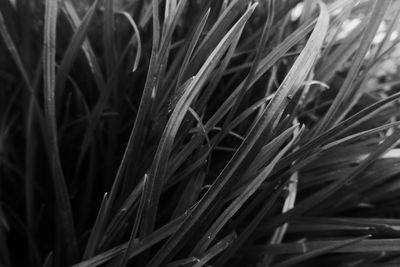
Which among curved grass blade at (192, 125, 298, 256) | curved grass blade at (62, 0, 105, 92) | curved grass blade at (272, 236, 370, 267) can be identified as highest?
curved grass blade at (62, 0, 105, 92)

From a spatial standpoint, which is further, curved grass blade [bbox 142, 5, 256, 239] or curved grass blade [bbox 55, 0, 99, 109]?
curved grass blade [bbox 55, 0, 99, 109]

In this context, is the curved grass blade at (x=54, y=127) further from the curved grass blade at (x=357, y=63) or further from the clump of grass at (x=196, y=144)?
the curved grass blade at (x=357, y=63)

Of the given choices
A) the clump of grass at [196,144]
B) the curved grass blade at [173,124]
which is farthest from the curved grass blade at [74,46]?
the curved grass blade at [173,124]

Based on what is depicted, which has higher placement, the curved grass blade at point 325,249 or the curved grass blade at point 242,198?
the curved grass blade at point 242,198

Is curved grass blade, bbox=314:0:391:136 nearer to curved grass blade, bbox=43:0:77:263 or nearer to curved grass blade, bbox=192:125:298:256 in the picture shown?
curved grass blade, bbox=192:125:298:256

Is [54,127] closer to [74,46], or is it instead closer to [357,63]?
[74,46]

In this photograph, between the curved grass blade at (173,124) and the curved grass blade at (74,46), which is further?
the curved grass blade at (74,46)

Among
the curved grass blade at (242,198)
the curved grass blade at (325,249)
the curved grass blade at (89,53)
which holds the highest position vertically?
the curved grass blade at (89,53)

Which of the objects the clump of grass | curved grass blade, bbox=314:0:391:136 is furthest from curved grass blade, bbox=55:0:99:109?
curved grass blade, bbox=314:0:391:136

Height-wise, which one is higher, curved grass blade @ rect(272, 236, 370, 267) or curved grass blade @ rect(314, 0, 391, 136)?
curved grass blade @ rect(314, 0, 391, 136)
